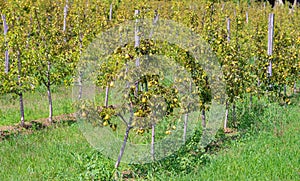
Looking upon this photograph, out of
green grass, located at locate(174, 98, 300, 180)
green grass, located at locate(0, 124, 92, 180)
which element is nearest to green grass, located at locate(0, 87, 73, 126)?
green grass, located at locate(0, 124, 92, 180)

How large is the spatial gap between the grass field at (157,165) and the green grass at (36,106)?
1778mm

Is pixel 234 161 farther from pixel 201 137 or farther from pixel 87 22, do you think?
pixel 87 22

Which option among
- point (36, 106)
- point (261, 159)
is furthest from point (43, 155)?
point (36, 106)

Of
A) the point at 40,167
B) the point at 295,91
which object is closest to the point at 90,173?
the point at 40,167

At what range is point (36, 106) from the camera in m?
11.1

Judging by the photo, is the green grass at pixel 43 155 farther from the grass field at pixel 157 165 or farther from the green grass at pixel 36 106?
the green grass at pixel 36 106

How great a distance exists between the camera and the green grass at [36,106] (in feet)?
33.2

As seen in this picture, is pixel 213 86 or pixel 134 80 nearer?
pixel 134 80

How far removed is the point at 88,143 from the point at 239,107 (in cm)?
453

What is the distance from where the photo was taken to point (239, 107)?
1041cm

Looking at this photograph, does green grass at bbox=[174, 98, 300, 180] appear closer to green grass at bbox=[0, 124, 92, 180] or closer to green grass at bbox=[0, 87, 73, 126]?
green grass at bbox=[0, 124, 92, 180]

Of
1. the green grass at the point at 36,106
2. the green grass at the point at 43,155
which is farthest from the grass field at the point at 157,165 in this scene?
the green grass at the point at 36,106

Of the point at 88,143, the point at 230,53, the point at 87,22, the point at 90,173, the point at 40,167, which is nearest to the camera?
the point at 90,173

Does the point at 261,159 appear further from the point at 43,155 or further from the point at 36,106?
the point at 36,106
